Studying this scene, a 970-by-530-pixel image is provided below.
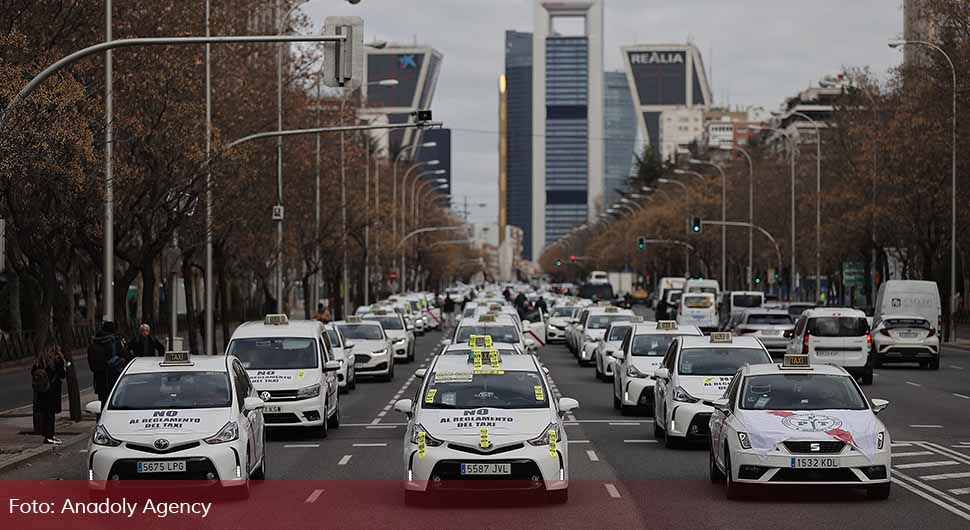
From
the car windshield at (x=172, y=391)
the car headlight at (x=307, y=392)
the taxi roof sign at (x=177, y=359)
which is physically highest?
A: the taxi roof sign at (x=177, y=359)

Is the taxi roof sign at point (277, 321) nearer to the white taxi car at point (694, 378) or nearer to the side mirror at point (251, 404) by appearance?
the white taxi car at point (694, 378)

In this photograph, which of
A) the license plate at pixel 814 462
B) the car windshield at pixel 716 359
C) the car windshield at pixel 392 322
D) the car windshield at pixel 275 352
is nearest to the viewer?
the license plate at pixel 814 462

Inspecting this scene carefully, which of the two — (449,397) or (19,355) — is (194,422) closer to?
(449,397)

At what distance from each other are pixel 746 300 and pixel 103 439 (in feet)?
171

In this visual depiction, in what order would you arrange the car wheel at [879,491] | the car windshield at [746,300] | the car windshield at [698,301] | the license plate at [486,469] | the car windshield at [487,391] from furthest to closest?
the car windshield at [746,300] → the car windshield at [698,301] → the car windshield at [487,391] → the car wheel at [879,491] → the license plate at [486,469]

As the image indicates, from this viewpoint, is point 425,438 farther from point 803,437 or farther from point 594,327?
point 594,327

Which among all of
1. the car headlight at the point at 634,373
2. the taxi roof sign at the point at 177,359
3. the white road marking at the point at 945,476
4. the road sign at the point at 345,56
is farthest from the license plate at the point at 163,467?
the car headlight at the point at 634,373

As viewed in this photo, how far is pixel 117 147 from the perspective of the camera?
108ft

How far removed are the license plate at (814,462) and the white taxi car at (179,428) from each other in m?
5.30

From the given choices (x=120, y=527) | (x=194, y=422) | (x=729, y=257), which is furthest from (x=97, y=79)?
(x=729, y=257)

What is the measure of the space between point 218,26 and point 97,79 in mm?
6483

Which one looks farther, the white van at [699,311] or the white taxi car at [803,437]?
the white van at [699,311]

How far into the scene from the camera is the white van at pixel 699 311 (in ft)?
202

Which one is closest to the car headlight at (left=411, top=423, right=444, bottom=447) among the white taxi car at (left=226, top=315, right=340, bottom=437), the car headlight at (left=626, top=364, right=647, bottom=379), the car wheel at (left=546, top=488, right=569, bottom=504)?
the car wheel at (left=546, top=488, right=569, bottom=504)
